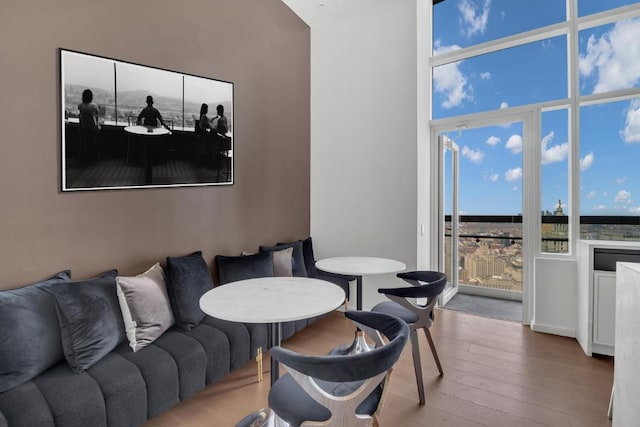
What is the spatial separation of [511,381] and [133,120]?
11.5 feet

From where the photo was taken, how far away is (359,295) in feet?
10.3

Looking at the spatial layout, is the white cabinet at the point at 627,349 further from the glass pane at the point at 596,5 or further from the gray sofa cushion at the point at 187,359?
the glass pane at the point at 596,5

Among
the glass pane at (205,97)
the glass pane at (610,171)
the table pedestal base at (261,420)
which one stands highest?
the glass pane at (205,97)

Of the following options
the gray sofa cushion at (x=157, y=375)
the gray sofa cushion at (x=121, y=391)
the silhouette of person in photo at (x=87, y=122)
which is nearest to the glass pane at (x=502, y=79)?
the silhouette of person in photo at (x=87, y=122)

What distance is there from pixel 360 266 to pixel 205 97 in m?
2.09

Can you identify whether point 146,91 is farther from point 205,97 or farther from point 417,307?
point 417,307

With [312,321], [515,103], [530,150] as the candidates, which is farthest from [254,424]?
[515,103]

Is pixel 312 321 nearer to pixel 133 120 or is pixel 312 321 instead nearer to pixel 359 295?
pixel 359 295

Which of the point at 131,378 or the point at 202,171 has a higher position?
the point at 202,171

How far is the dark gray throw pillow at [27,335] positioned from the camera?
1705 mm

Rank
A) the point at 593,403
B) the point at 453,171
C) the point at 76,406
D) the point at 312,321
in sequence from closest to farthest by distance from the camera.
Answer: the point at 76,406, the point at 593,403, the point at 312,321, the point at 453,171

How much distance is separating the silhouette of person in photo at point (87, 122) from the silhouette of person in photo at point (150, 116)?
32cm

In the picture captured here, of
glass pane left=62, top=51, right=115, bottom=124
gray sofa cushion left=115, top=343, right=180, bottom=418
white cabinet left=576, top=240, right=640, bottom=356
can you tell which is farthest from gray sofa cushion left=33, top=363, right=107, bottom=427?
white cabinet left=576, top=240, right=640, bottom=356

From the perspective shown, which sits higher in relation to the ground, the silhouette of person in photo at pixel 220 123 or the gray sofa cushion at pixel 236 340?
the silhouette of person in photo at pixel 220 123
